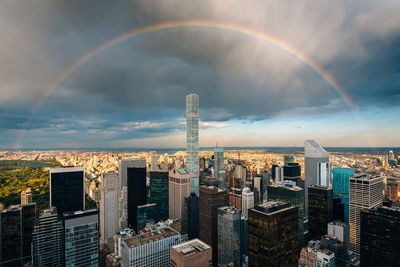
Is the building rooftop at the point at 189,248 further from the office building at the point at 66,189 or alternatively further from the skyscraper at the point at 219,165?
the skyscraper at the point at 219,165

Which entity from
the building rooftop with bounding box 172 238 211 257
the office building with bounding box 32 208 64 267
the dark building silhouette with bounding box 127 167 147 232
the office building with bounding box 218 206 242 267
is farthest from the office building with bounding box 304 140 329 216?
the office building with bounding box 32 208 64 267

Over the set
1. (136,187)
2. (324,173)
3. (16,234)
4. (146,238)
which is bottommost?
(16,234)

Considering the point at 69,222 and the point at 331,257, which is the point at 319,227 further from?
the point at 69,222

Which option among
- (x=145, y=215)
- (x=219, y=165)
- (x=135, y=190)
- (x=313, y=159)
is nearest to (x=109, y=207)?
(x=135, y=190)

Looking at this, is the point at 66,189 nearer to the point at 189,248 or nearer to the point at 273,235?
the point at 189,248

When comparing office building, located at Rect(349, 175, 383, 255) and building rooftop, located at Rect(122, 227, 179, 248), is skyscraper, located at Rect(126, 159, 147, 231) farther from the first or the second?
office building, located at Rect(349, 175, 383, 255)

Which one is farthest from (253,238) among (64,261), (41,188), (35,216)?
(41,188)

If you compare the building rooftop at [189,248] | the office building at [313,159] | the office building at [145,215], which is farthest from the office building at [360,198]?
the office building at [145,215]
